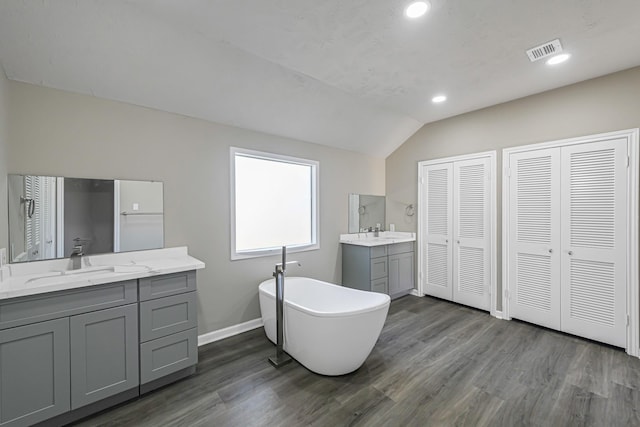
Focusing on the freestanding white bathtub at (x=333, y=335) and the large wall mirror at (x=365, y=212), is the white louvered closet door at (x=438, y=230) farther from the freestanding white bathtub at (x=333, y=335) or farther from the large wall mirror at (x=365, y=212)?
the freestanding white bathtub at (x=333, y=335)

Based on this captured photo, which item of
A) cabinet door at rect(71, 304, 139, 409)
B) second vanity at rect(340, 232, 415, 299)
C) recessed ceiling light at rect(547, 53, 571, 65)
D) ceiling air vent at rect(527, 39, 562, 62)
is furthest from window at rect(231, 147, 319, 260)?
recessed ceiling light at rect(547, 53, 571, 65)

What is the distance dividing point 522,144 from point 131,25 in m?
3.98

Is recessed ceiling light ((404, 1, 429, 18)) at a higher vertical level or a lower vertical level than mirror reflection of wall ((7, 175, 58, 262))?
higher

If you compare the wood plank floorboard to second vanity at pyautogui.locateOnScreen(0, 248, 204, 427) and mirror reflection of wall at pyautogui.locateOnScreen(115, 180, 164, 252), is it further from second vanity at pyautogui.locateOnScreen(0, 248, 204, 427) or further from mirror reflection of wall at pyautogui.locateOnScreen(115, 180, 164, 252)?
mirror reflection of wall at pyautogui.locateOnScreen(115, 180, 164, 252)

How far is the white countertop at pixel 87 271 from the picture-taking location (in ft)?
5.21

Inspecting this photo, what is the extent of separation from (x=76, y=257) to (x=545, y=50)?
4068mm

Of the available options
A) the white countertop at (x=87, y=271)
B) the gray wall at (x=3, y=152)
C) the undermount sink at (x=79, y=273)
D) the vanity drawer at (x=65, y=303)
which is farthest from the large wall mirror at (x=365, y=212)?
the gray wall at (x=3, y=152)

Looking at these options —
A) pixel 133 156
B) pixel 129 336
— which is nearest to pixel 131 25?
pixel 133 156

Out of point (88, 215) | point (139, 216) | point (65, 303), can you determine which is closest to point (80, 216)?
point (88, 215)

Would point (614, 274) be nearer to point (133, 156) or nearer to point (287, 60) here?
point (287, 60)

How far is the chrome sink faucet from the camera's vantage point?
2.07 metres

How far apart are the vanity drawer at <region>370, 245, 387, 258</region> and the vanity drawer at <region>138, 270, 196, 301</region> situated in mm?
2322

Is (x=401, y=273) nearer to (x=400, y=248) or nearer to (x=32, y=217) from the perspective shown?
(x=400, y=248)

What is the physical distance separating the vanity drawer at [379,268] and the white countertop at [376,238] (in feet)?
0.78
